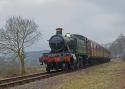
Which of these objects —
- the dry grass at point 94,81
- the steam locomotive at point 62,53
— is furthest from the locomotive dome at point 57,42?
the dry grass at point 94,81

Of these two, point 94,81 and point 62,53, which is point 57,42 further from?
point 94,81

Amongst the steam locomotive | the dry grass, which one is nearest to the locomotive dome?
the steam locomotive

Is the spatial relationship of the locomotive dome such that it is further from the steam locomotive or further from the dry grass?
the dry grass

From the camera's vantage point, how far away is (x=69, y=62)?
32219mm

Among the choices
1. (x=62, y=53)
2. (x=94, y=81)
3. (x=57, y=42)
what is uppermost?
(x=57, y=42)

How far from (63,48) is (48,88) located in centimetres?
1611

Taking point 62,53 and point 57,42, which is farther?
point 57,42

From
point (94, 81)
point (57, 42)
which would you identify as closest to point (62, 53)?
point (57, 42)

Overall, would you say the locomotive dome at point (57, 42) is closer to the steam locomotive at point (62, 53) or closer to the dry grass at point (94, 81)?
the steam locomotive at point (62, 53)

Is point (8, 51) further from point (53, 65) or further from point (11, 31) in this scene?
point (53, 65)

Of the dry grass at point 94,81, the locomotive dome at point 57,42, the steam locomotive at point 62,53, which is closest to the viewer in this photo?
the dry grass at point 94,81

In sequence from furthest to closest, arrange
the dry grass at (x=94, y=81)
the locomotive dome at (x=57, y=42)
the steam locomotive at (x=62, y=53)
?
the locomotive dome at (x=57, y=42), the steam locomotive at (x=62, y=53), the dry grass at (x=94, y=81)

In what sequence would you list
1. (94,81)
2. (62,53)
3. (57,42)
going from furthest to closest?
(57,42), (62,53), (94,81)

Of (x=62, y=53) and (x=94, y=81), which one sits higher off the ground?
(x=62, y=53)
